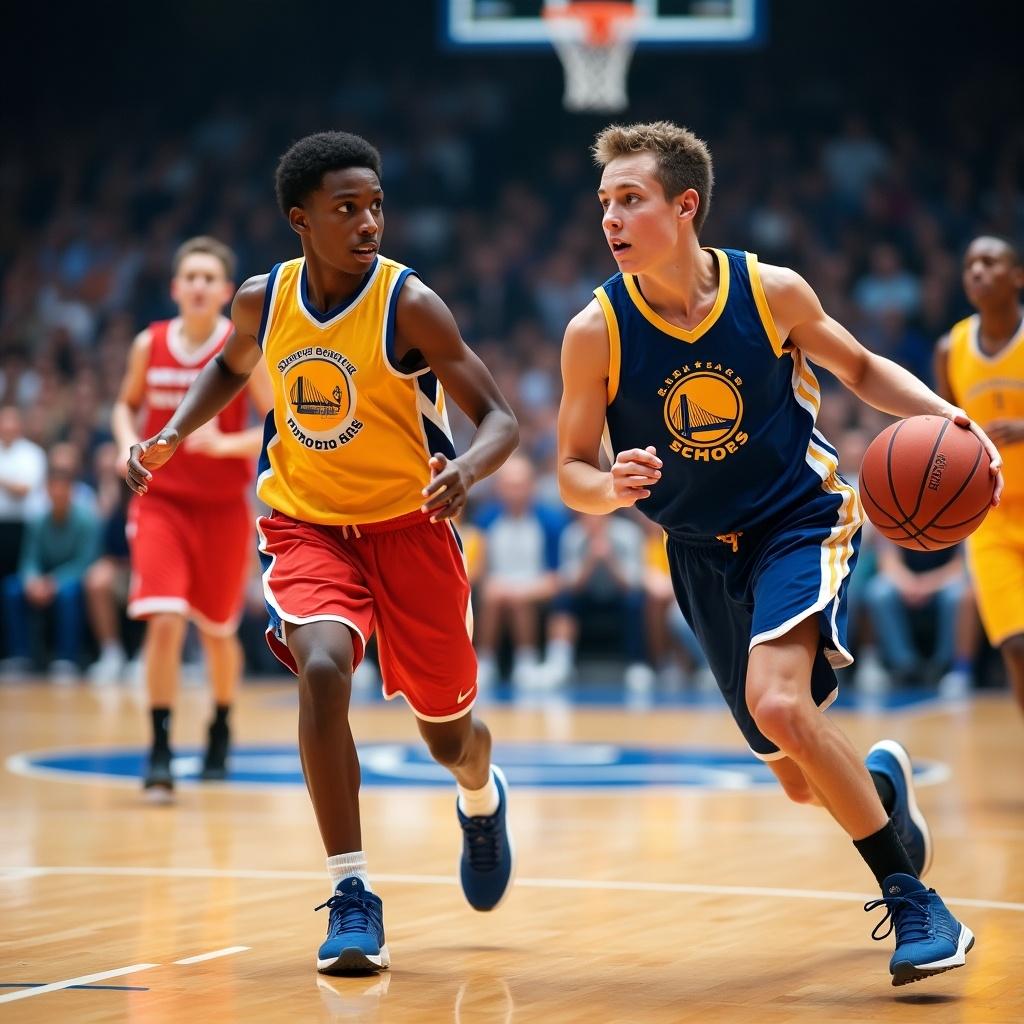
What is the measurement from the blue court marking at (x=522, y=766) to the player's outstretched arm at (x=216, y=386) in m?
3.29

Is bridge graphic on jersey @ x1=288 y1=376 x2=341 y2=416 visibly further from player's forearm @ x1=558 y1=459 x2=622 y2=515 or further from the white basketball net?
the white basketball net

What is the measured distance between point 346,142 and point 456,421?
1068 cm

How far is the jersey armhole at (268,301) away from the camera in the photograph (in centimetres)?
446

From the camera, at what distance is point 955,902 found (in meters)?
4.94

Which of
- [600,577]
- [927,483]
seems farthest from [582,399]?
[600,577]

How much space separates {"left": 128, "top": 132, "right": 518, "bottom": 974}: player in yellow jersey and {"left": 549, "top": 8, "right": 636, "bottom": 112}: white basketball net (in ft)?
33.2

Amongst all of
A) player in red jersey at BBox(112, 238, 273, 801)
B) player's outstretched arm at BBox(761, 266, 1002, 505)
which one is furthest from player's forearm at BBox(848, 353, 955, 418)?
player in red jersey at BBox(112, 238, 273, 801)

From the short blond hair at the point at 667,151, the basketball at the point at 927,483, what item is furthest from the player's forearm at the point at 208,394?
the basketball at the point at 927,483

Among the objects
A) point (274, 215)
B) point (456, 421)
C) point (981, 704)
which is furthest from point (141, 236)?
point (981, 704)

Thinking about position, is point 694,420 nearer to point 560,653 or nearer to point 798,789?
point 798,789

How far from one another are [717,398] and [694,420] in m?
0.08

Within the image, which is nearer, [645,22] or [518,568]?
[518,568]

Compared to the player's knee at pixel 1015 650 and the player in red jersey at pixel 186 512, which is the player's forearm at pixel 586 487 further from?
the player's knee at pixel 1015 650

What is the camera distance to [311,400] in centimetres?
435
